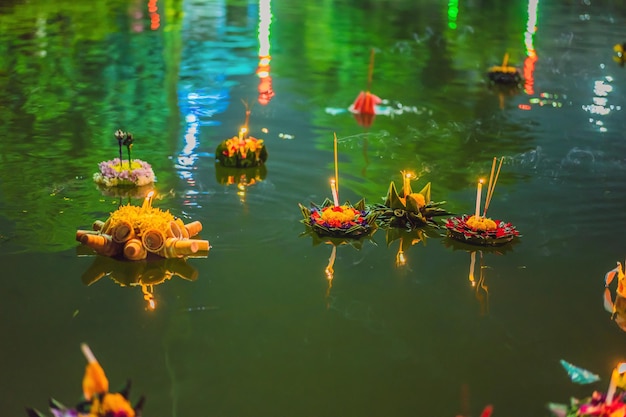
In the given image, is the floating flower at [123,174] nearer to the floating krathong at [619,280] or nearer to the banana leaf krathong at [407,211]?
the banana leaf krathong at [407,211]

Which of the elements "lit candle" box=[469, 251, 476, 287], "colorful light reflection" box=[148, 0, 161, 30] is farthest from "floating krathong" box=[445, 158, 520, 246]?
"colorful light reflection" box=[148, 0, 161, 30]

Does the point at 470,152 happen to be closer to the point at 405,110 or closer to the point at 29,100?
the point at 405,110

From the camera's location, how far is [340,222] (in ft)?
18.5

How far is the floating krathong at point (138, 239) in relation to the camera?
5098 mm

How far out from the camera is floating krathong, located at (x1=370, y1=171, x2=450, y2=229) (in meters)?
5.89

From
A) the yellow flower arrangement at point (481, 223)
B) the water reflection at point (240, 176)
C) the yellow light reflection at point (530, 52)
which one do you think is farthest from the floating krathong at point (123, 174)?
the yellow light reflection at point (530, 52)

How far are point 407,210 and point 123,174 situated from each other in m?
2.06

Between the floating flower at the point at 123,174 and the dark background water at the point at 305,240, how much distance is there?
0.11m

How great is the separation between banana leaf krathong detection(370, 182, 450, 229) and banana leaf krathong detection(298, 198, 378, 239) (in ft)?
0.48

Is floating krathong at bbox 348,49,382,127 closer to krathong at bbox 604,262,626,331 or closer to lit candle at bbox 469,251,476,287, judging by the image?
lit candle at bbox 469,251,476,287

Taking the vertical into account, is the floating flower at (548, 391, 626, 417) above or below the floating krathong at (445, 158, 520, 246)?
above

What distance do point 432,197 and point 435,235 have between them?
0.77 metres

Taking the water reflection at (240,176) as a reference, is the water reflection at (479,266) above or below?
below

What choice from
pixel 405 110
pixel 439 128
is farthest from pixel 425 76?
pixel 439 128
